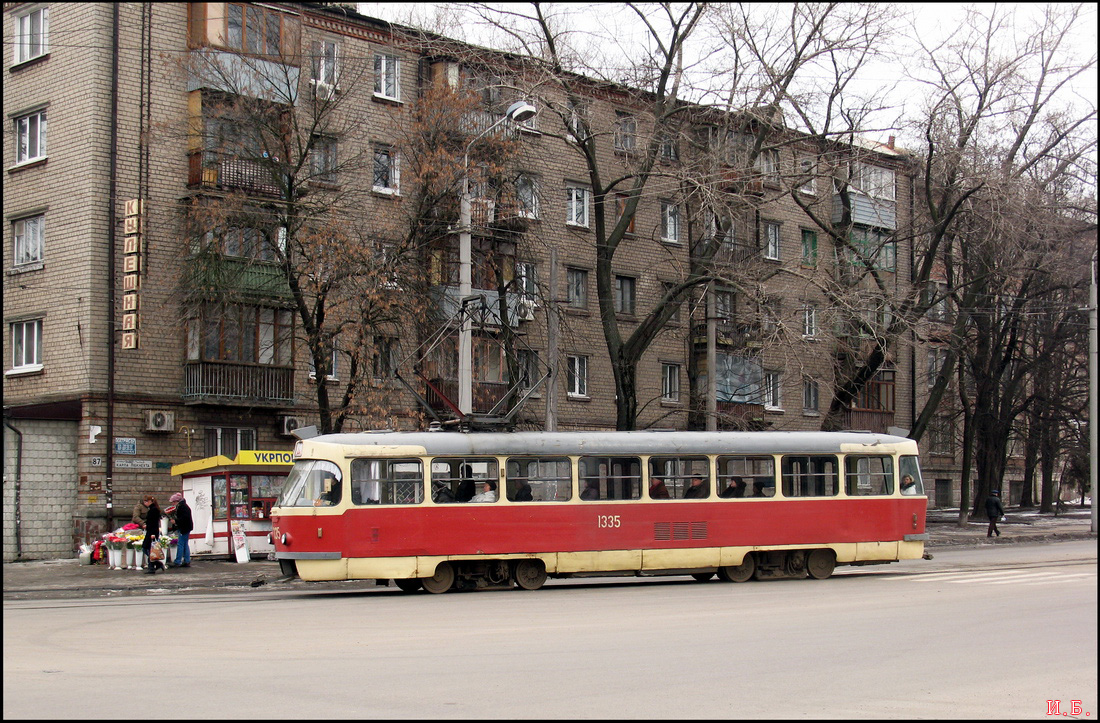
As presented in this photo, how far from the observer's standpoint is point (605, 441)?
793 inches

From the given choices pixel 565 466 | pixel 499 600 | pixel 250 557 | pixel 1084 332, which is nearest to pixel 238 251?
pixel 250 557

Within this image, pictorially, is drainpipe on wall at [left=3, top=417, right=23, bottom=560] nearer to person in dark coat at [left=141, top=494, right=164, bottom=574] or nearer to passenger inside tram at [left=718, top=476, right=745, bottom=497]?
person in dark coat at [left=141, top=494, right=164, bottom=574]

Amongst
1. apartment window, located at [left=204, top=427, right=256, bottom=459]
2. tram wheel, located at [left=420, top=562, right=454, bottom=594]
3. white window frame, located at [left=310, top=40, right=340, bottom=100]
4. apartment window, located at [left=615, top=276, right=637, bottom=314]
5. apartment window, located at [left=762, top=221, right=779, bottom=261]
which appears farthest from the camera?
apartment window, located at [left=762, top=221, right=779, bottom=261]

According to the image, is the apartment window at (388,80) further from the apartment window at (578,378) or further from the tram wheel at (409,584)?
the tram wheel at (409,584)

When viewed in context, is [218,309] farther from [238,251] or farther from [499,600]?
[499,600]

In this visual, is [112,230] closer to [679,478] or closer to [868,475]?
[679,478]

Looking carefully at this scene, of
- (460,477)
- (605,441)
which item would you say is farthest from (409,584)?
(605,441)

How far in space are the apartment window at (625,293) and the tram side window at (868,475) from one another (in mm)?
20323

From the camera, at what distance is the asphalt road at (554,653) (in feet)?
27.4

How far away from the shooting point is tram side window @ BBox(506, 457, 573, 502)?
64.2 ft

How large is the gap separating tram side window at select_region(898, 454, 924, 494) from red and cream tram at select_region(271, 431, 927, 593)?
3cm

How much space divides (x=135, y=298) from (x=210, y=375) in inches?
132

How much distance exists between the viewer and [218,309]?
89.7 feet

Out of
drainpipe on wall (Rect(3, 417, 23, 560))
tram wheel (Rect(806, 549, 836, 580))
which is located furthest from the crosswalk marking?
drainpipe on wall (Rect(3, 417, 23, 560))
